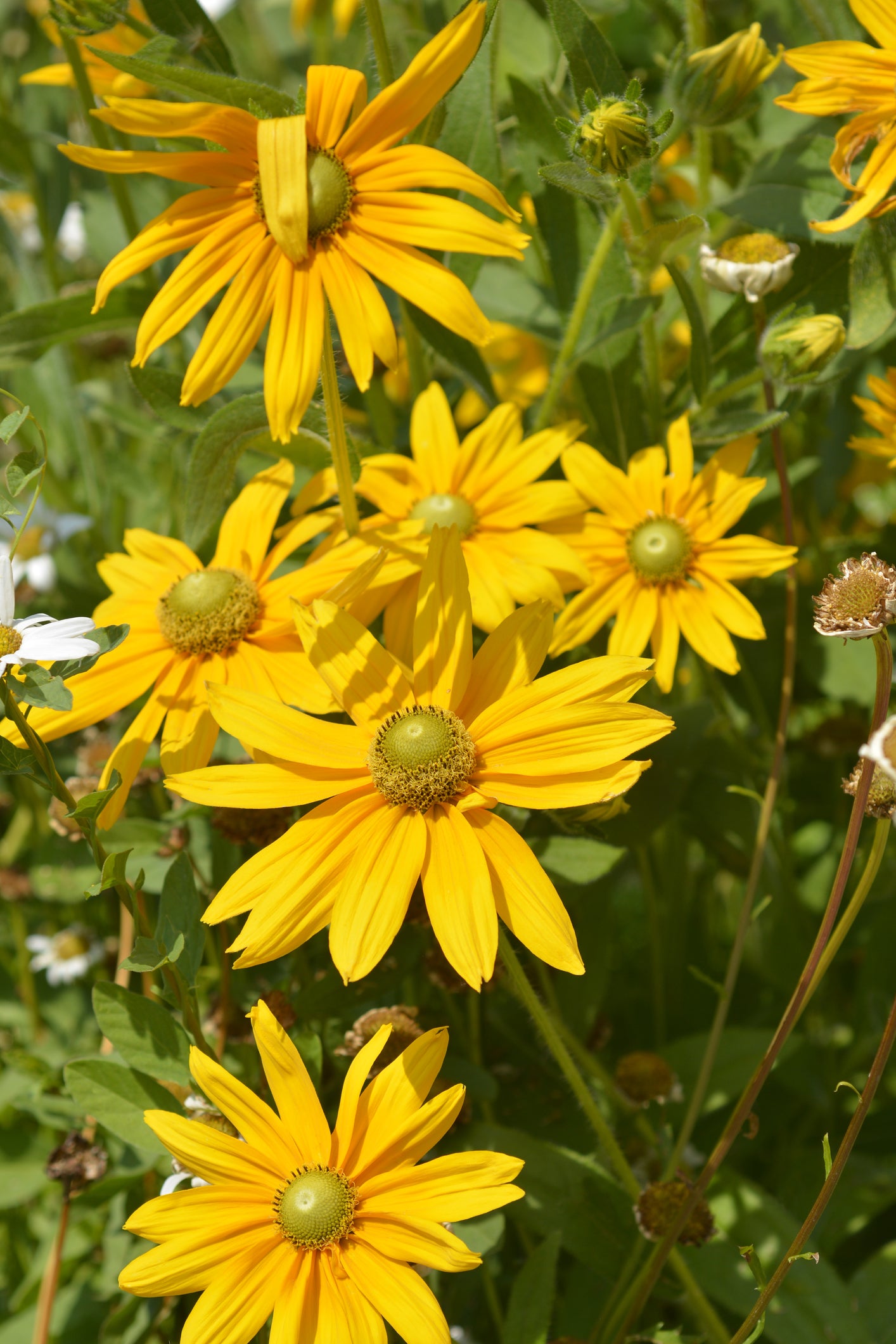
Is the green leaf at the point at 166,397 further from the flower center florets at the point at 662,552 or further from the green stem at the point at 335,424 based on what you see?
the flower center florets at the point at 662,552

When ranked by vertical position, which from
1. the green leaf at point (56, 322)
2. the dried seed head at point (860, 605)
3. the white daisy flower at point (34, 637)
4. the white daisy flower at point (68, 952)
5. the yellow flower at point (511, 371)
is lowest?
the white daisy flower at point (68, 952)

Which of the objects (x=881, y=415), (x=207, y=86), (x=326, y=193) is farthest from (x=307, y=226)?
(x=881, y=415)

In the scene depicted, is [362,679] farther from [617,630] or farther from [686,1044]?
[686,1044]

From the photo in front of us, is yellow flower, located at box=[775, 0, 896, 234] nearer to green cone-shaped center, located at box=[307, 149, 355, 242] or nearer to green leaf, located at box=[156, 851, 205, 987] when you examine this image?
green cone-shaped center, located at box=[307, 149, 355, 242]

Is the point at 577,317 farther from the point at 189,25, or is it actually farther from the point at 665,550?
the point at 189,25

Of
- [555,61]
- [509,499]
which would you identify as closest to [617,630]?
[509,499]

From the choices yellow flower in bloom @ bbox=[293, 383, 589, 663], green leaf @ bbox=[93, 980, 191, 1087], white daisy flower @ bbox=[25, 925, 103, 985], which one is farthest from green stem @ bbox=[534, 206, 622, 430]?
white daisy flower @ bbox=[25, 925, 103, 985]

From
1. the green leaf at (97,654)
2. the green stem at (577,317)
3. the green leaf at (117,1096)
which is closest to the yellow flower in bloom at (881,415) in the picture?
the green stem at (577,317)
